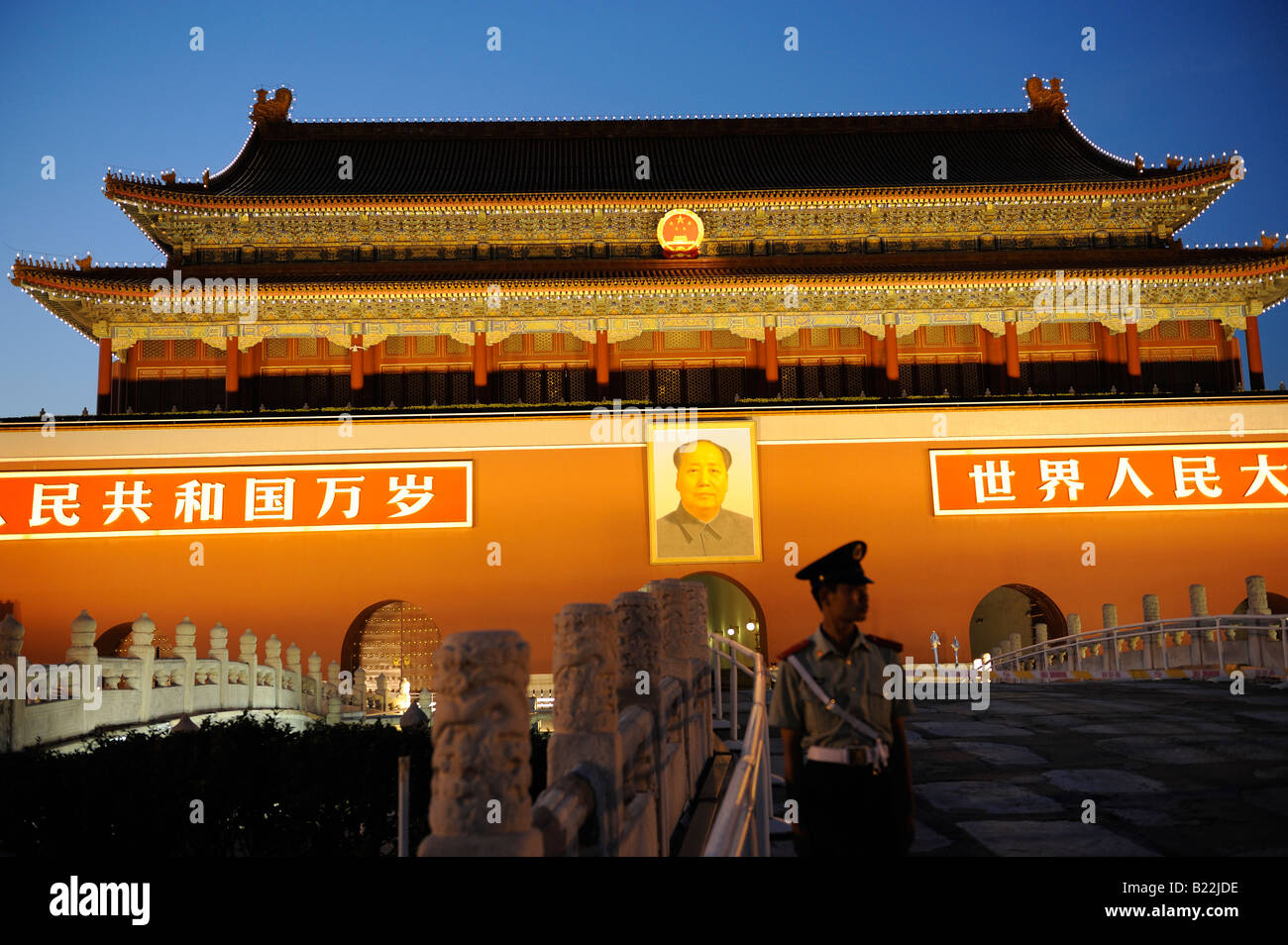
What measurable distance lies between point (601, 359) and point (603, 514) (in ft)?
10.4

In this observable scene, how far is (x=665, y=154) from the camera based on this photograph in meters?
22.5

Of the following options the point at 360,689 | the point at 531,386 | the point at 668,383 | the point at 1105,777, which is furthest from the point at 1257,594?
the point at 360,689

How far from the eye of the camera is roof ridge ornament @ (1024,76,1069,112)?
22469 millimetres

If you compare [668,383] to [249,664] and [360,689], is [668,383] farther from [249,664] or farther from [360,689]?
[249,664]

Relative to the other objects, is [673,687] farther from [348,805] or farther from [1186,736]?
[1186,736]

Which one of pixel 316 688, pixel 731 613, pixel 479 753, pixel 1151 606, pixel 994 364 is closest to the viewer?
pixel 479 753

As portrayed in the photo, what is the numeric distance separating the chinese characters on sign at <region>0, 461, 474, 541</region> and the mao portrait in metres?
→ 2.94

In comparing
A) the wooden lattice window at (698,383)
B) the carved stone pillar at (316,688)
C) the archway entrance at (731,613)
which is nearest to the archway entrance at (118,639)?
the carved stone pillar at (316,688)

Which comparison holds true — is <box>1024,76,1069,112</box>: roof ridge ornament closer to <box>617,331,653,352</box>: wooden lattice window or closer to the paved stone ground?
<box>617,331,653,352</box>: wooden lattice window

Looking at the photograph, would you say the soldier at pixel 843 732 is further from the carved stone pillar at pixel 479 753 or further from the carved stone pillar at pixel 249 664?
the carved stone pillar at pixel 249 664

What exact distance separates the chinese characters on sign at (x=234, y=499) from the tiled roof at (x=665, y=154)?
6.04 m

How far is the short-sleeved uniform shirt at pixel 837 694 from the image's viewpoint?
3650 millimetres

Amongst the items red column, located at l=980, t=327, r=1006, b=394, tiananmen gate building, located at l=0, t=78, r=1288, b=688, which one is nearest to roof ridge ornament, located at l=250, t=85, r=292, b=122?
tiananmen gate building, located at l=0, t=78, r=1288, b=688

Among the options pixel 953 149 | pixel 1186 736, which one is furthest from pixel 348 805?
pixel 953 149
